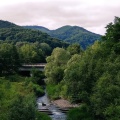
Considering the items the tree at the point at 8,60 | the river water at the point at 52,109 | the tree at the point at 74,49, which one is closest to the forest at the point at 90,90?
the river water at the point at 52,109

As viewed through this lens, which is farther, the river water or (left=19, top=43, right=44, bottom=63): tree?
(left=19, top=43, right=44, bottom=63): tree

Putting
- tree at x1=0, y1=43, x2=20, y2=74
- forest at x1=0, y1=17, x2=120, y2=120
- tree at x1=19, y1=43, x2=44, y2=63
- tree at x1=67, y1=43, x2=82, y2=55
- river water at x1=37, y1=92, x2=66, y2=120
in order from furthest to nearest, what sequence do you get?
tree at x1=19, y1=43, x2=44, y2=63 < tree at x1=67, y1=43, x2=82, y2=55 < tree at x1=0, y1=43, x2=20, y2=74 < river water at x1=37, y1=92, x2=66, y2=120 < forest at x1=0, y1=17, x2=120, y2=120

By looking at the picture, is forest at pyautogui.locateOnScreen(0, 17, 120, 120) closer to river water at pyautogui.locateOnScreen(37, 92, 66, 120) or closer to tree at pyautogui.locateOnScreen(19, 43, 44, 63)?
river water at pyautogui.locateOnScreen(37, 92, 66, 120)

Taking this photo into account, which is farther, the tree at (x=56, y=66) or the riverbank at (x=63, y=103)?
the tree at (x=56, y=66)

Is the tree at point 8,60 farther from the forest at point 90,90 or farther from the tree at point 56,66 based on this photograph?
the forest at point 90,90

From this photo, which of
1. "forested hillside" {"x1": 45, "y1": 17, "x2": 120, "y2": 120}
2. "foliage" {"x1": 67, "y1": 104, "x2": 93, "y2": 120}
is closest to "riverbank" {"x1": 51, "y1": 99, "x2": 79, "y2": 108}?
"forested hillside" {"x1": 45, "y1": 17, "x2": 120, "y2": 120}

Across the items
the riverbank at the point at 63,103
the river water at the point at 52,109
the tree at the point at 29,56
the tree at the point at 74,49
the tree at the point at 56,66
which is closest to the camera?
the river water at the point at 52,109

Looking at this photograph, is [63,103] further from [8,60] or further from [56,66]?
[8,60]

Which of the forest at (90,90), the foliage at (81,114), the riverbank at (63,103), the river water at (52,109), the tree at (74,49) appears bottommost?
the river water at (52,109)

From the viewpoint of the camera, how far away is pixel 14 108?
138 feet

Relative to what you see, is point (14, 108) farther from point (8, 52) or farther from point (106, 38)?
point (8, 52)

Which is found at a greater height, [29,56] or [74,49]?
[74,49]

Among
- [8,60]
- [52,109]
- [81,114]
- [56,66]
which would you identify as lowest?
[52,109]

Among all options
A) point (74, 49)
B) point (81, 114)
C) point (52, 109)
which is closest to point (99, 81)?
point (81, 114)
